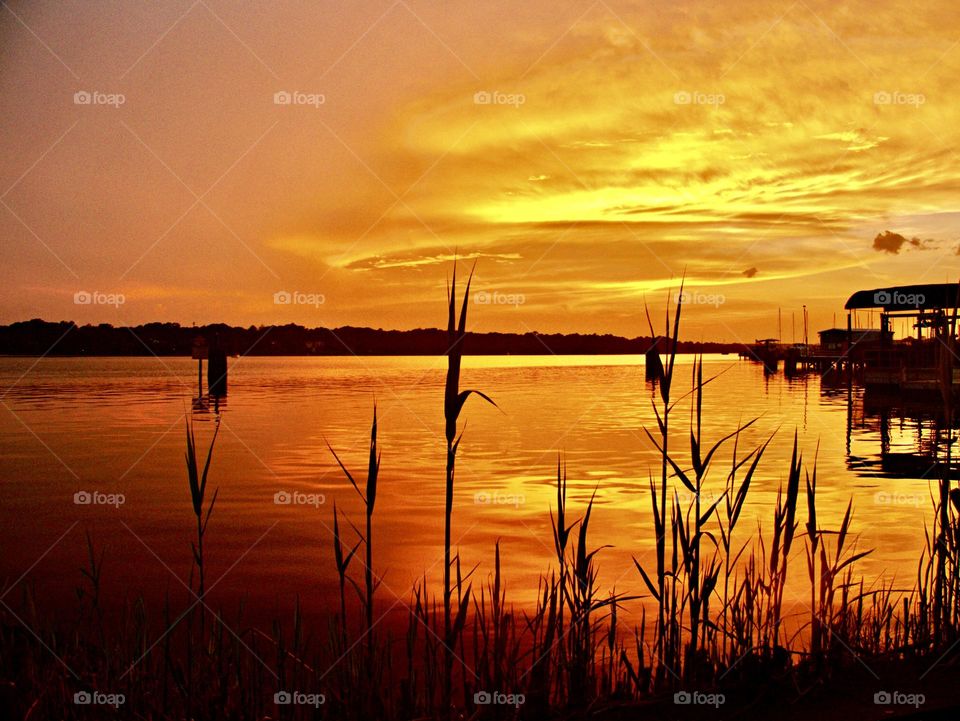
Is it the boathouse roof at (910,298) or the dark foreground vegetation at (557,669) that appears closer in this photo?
the dark foreground vegetation at (557,669)

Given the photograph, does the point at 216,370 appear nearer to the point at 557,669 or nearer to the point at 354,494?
the point at 354,494

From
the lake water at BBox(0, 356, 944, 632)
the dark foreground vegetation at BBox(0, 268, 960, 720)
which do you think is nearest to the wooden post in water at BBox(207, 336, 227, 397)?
the lake water at BBox(0, 356, 944, 632)

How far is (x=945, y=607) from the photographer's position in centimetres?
569

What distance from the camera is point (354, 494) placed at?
1644 centimetres

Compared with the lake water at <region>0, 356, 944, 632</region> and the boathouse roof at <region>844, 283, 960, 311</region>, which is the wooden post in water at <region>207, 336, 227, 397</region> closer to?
the lake water at <region>0, 356, 944, 632</region>

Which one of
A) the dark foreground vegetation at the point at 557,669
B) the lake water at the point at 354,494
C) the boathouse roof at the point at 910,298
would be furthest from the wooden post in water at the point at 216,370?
the dark foreground vegetation at the point at 557,669

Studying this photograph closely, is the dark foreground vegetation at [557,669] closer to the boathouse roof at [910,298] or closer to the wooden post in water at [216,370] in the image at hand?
the boathouse roof at [910,298]

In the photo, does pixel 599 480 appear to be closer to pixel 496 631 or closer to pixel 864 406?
pixel 496 631

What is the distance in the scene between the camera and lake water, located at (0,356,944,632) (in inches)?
408

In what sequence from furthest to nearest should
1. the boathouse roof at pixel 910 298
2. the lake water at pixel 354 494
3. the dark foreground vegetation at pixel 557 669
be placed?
the boathouse roof at pixel 910 298, the lake water at pixel 354 494, the dark foreground vegetation at pixel 557 669

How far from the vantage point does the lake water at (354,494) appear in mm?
10375

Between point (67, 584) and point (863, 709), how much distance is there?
8.53 meters

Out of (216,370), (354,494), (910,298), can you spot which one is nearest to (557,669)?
(354,494)

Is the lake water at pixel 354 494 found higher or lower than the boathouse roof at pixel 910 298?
lower
